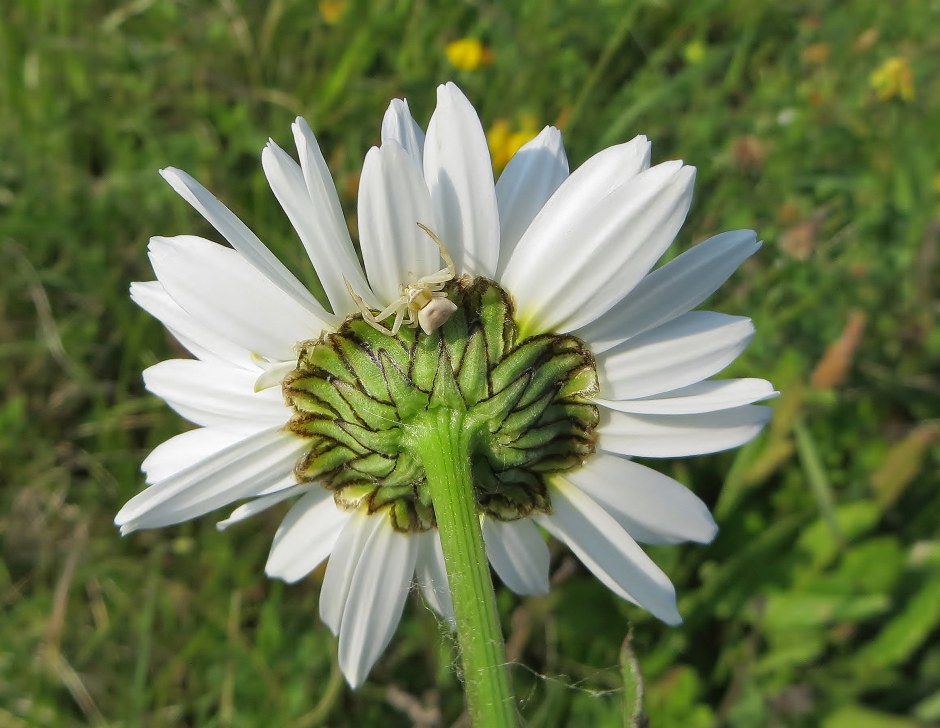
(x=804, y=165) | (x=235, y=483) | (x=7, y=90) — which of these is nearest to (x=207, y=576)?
(x=235, y=483)

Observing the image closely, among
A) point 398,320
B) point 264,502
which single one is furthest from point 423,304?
point 264,502

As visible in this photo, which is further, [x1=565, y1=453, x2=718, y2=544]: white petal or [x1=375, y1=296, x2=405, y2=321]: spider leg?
[x1=565, y1=453, x2=718, y2=544]: white petal

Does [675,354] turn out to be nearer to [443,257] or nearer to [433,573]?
[443,257]

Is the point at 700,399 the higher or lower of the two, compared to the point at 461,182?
lower

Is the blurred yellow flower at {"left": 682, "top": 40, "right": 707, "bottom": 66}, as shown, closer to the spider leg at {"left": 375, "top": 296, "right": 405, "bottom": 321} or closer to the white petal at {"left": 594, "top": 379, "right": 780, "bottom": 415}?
the white petal at {"left": 594, "top": 379, "right": 780, "bottom": 415}

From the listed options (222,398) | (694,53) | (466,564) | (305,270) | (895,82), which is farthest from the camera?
(694,53)

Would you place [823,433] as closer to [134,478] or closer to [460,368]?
[460,368]

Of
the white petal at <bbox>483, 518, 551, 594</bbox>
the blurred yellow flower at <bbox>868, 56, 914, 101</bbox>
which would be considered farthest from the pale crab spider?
the blurred yellow flower at <bbox>868, 56, 914, 101</bbox>
